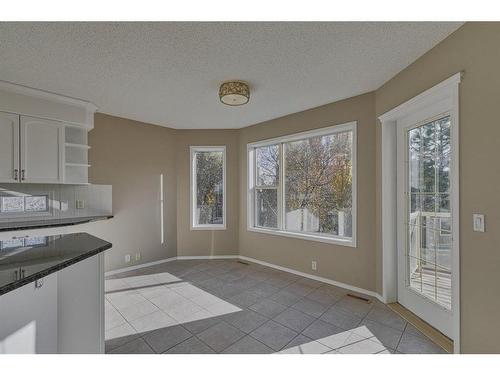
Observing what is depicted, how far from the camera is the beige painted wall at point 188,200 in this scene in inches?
179

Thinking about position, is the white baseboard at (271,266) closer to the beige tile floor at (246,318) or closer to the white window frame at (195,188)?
the beige tile floor at (246,318)

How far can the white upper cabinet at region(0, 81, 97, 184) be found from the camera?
8.98ft

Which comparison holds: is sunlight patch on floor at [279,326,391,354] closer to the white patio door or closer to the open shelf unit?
the white patio door

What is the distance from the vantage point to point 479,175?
165 centimetres

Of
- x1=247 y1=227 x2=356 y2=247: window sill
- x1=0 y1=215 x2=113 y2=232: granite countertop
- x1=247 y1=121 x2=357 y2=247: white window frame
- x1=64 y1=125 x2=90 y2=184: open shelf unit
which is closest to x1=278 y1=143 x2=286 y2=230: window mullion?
x1=247 y1=121 x2=357 y2=247: white window frame

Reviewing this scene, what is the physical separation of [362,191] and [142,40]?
8.97 ft

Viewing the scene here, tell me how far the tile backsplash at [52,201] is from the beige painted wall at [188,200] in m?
1.21

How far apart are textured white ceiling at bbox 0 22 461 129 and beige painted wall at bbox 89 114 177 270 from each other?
81cm

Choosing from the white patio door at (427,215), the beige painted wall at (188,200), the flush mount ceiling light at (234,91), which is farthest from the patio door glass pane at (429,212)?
the beige painted wall at (188,200)

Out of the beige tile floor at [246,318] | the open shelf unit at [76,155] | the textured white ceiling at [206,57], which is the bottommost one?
the beige tile floor at [246,318]

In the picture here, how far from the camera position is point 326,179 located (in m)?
3.49

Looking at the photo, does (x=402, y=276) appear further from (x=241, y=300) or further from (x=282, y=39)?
(x=282, y=39)

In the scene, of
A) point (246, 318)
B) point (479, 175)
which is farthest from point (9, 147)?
point (479, 175)

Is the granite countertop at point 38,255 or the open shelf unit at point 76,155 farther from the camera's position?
the open shelf unit at point 76,155
